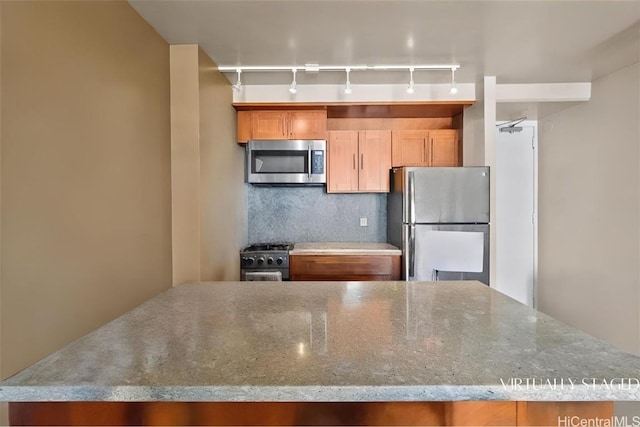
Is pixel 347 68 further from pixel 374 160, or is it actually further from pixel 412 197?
pixel 412 197

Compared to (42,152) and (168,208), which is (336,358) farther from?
(168,208)

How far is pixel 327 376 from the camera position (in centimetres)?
77

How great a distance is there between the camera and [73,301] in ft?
4.50

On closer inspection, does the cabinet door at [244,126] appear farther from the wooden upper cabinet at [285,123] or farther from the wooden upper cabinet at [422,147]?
the wooden upper cabinet at [422,147]

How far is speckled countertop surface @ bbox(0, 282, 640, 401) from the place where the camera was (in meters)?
0.74

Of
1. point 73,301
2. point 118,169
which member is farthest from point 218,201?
point 73,301

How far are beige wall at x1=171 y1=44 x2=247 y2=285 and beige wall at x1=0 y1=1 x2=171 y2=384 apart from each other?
23 centimetres

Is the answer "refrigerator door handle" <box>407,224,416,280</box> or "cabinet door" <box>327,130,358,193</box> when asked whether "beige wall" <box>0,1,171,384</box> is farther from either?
"refrigerator door handle" <box>407,224,416,280</box>

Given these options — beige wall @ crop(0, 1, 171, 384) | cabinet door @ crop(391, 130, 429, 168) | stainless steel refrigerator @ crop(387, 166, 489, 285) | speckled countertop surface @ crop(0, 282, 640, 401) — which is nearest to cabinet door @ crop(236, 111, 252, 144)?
beige wall @ crop(0, 1, 171, 384)

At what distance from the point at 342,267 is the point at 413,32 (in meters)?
1.93

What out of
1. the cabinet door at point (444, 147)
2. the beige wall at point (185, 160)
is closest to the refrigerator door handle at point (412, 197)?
the cabinet door at point (444, 147)

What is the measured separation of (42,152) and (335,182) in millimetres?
2459

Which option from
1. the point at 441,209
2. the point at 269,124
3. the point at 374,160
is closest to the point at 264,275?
the point at 269,124

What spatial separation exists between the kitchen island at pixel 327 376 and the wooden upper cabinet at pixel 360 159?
7.75 feet
